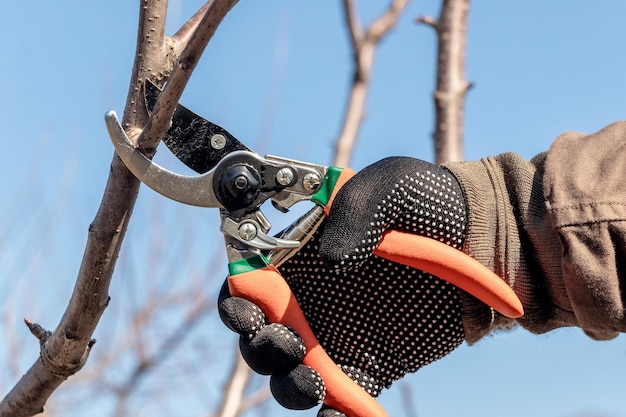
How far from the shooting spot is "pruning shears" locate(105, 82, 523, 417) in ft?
4.76

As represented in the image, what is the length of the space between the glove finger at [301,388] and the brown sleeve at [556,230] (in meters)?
0.29

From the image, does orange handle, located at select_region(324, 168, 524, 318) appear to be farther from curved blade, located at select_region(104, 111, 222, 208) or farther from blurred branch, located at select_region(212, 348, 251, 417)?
blurred branch, located at select_region(212, 348, 251, 417)

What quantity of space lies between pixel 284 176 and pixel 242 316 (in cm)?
24

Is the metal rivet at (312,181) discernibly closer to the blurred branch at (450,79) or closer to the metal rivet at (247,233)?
the metal rivet at (247,233)

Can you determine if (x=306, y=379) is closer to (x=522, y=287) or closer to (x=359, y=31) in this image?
(x=522, y=287)

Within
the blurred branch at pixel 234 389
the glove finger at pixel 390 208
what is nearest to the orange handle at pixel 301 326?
the glove finger at pixel 390 208

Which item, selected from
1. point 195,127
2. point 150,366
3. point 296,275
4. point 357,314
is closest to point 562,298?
point 357,314

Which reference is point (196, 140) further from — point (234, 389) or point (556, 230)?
point (234, 389)

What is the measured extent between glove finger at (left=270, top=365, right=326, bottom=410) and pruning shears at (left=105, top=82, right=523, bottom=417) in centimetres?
2

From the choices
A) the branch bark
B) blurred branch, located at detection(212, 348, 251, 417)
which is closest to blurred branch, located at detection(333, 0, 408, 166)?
blurred branch, located at detection(212, 348, 251, 417)

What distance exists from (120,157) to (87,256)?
0.26m

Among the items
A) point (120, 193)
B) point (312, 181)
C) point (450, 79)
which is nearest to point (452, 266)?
point (312, 181)

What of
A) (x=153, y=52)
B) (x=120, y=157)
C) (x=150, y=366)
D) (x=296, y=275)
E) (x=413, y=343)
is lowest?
(x=150, y=366)

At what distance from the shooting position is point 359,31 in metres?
3.20
